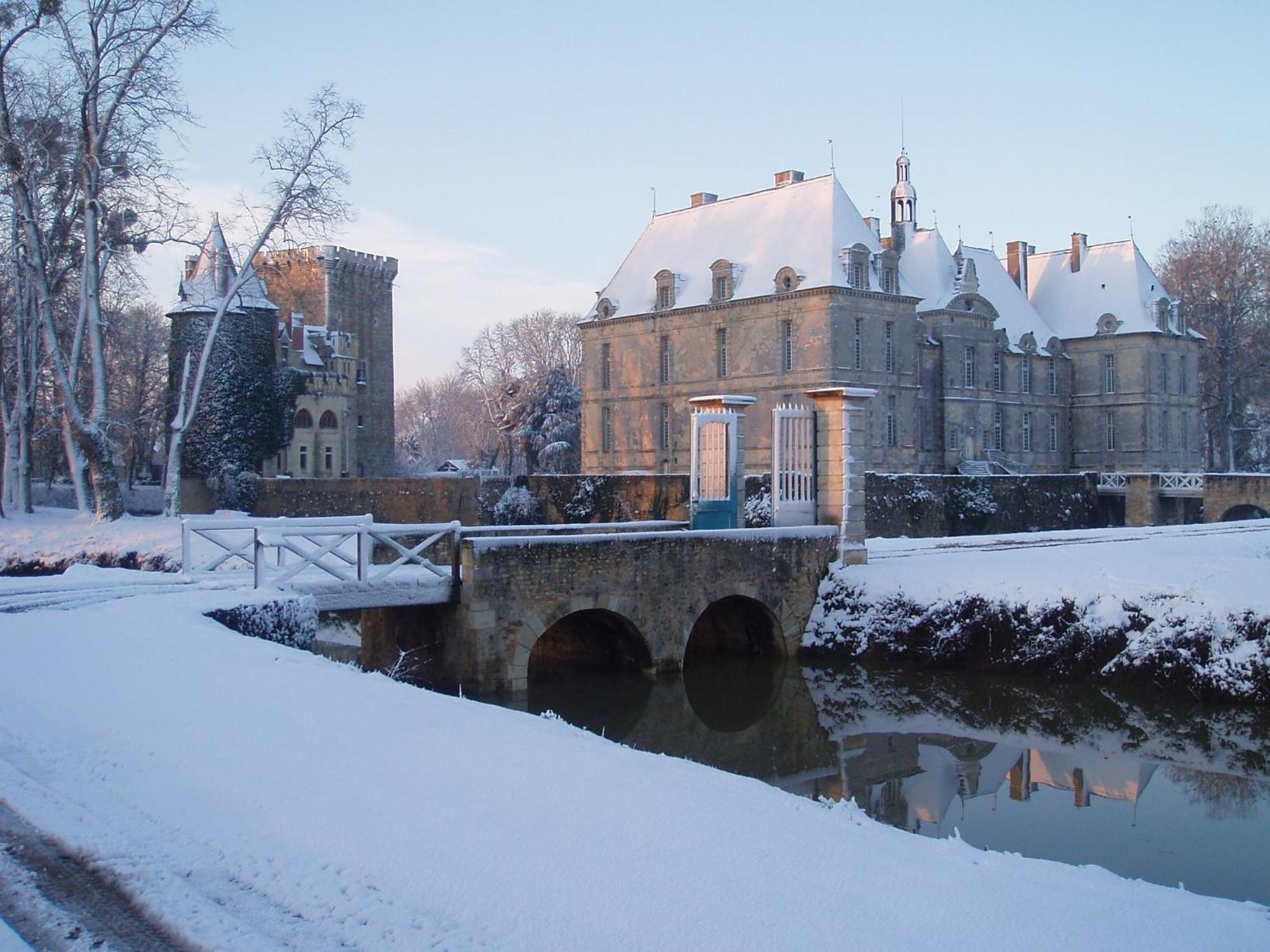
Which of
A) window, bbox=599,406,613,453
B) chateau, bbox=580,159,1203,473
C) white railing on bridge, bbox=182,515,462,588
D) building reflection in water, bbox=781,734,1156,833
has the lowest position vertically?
building reflection in water, bbox=781,734,1156,833

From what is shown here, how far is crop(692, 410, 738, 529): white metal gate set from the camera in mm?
20297

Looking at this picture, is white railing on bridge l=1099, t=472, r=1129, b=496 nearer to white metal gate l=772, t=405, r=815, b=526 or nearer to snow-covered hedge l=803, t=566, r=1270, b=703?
white metal gate l=772, t=405, r=815, b=526

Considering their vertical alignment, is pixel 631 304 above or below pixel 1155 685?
above

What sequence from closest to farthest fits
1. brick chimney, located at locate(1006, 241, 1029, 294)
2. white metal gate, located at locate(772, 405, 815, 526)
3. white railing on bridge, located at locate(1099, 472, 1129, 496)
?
white metal gate, located at locate(772, 405, 815, 526)
white railing on bridge, located at locate(1099, 472, 1129, 496)
brick chimney, located at locate(1006, 241, 1029, 294)

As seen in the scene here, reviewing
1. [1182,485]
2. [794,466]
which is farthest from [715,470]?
[1182,485]

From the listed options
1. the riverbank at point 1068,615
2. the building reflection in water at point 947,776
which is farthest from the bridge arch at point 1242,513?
the building reflection in water at point 947,776

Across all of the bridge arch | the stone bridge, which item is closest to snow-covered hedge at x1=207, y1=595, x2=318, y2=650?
the stone bridge

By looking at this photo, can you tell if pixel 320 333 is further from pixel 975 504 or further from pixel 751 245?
pixel 975 504

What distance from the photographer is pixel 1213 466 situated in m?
59.0

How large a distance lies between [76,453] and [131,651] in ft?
69.3

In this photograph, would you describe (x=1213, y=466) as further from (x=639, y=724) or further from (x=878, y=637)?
(x=639, y=724)

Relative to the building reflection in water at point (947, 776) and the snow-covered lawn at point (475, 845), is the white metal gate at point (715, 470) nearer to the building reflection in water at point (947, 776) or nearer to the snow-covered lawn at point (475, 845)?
the building reflection in water at point (947, 776)

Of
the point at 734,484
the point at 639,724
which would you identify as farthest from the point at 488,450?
the point at 639,724

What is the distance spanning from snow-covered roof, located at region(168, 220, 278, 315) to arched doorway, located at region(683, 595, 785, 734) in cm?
2279
